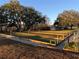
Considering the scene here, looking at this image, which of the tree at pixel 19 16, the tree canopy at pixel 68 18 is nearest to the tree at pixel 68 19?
the tree canopy at pixel 68 18

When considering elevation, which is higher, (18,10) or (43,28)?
(18,10)

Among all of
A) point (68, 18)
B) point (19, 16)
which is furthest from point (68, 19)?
point (19, 16)

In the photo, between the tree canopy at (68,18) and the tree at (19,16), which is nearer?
the tree at (19,16)

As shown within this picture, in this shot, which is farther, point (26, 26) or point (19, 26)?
point (26, 26)

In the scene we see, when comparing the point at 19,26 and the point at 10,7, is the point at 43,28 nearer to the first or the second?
the point at 19,26

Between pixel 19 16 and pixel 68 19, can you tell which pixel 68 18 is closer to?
pixel 68 19

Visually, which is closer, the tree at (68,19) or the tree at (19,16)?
the tree at (19,16)

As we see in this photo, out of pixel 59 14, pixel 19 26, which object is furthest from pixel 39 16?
pixel 59 14

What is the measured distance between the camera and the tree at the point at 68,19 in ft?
237

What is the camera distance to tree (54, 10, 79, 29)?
7219cm

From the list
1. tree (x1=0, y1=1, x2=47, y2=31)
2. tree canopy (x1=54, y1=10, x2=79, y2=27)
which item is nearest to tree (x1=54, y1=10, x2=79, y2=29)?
tree canopy (x1=54, y1=10, x2=79, y2=27)

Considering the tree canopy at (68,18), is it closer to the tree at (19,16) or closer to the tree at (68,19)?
the tree at (68,19)

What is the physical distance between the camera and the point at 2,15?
53562 millimetres

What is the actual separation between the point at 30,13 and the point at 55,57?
152 feet
